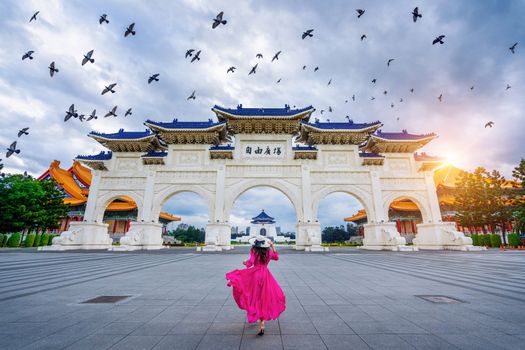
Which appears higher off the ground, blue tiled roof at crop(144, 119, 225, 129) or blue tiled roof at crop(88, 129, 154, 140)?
blue tiled roof at crop(144, 119, 225, 129)

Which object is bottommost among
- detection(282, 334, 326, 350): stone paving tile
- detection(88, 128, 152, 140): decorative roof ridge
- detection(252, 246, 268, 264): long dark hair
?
detection(282, 334, 326, 350): stone paving tile

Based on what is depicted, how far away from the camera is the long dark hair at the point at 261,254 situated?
3.01 metres

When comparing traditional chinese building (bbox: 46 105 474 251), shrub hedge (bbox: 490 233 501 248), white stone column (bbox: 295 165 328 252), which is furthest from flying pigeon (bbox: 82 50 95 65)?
shrub hedge (bbox: 490 233 501 248)

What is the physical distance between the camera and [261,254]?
9.99 feet

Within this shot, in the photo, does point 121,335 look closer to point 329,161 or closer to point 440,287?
point 440,287

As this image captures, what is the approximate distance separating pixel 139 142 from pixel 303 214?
14.9m

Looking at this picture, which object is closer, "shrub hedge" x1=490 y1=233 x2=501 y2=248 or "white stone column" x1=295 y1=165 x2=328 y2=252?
"white stone column" x1=295 y1=165 x2=328 y2=252

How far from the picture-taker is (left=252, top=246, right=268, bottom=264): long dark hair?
9.87 ft

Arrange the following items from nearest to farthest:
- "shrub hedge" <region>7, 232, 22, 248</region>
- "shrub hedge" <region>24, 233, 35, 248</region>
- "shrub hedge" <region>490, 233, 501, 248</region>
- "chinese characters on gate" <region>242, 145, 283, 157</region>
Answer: "chinese characters on gate" <region>242, 145, 283, 157</region>
"shrub hedge" <region>490, 233, 501, 248</region>
"shrub hedge" <region>7, 232, 22, 248</region>
"shrub hedge" <region>24, 233, 35, 248</region>

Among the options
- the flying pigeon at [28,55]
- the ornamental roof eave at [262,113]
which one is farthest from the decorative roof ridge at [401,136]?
the flying pigeon at [28,55]

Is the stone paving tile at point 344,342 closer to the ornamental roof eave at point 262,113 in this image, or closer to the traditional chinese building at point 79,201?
the ornamental roof eave at point 262,113

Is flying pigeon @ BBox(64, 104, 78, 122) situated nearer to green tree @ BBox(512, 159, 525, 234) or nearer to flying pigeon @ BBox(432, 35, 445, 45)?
flying pigeon @ BBox(432, 35, 445, 45)

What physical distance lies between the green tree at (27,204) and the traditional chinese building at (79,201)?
9.69 feet

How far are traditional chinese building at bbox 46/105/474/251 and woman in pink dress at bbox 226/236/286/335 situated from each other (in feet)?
52.3
